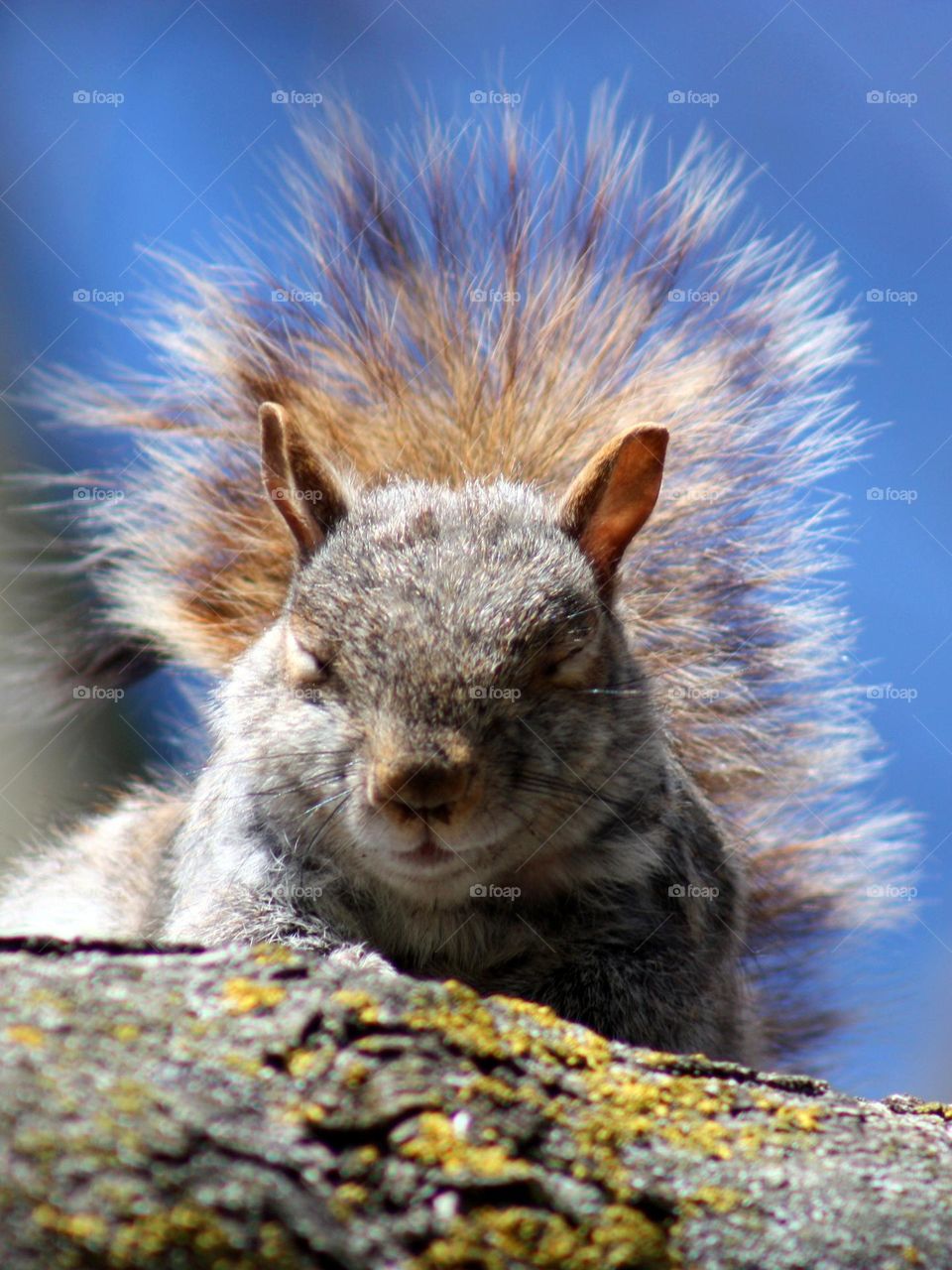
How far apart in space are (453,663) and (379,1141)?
0.74 meters

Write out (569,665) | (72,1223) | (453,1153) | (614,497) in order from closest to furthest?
(72,1223) < (453,1153) < (569,665) < (614,497)

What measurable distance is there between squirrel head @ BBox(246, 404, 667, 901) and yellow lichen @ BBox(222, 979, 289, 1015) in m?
0.45

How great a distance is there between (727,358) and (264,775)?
60.4 inches

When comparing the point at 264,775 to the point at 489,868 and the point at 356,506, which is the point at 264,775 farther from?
the point at 356,506

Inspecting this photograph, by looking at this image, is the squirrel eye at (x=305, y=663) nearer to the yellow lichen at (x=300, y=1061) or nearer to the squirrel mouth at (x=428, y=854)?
the squirrel mouth at (x=428, y=854)

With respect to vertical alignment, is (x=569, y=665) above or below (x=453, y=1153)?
above

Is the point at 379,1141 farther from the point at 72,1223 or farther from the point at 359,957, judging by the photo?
the point at 359,957

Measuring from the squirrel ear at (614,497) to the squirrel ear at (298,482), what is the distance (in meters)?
0.35

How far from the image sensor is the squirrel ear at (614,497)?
1711 mm

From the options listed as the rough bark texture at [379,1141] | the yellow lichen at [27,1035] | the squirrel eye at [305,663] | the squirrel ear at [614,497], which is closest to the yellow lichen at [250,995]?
the rough bark texture at [379,1141]

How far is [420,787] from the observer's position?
1328 millimetres

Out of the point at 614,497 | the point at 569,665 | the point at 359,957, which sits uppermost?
the point at 614,497

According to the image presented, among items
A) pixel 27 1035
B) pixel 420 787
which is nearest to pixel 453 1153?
pixel 27 1035

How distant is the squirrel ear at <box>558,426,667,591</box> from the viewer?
1711 millimetres
